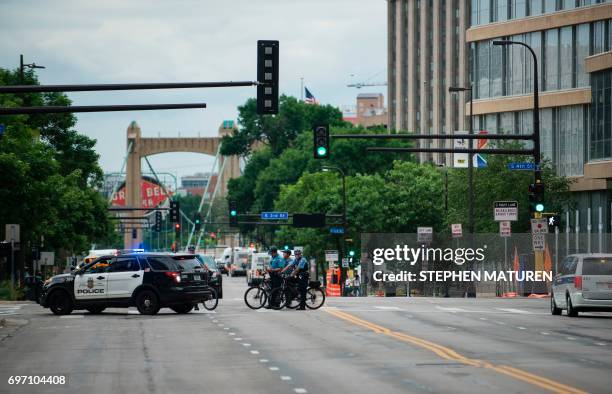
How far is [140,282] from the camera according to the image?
1410 inches

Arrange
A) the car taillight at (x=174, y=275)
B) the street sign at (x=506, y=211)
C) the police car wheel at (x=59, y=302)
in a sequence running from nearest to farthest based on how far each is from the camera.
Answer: the car taillight at (x=174, y=275)
the police car wheel at (x=59, y=302)
the street sign at (x=506, y=211)

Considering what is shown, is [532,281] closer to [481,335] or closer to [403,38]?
[481,335]

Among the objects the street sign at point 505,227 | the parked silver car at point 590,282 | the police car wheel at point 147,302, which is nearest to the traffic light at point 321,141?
the police car wheel at point 147,302

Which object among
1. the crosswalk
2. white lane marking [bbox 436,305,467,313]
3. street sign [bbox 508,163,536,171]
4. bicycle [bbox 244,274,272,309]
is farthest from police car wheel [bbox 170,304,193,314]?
street sign [bbox 508,163,536,171]

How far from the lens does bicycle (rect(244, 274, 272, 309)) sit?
38.5 m

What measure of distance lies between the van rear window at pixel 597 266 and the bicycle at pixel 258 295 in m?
9.36

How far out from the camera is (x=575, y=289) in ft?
113

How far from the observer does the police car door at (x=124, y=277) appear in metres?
35.8

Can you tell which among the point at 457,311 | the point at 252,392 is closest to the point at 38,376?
the point at 252,392

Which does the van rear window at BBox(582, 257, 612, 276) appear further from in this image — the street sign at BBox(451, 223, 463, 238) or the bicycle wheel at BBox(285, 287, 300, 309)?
the street sign at BBox(451, 223, 463, 238)

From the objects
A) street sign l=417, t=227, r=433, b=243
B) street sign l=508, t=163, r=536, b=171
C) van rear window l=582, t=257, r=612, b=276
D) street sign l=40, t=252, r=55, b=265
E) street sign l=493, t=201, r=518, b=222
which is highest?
street sign l=508, t=163, r=536, b=171

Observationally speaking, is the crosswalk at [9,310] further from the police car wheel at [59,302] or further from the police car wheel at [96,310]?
the police car wheel at [96,310]

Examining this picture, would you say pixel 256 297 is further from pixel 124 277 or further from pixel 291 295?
pixel 124 277

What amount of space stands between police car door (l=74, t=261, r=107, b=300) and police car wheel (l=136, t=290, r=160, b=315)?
1.06 meters
